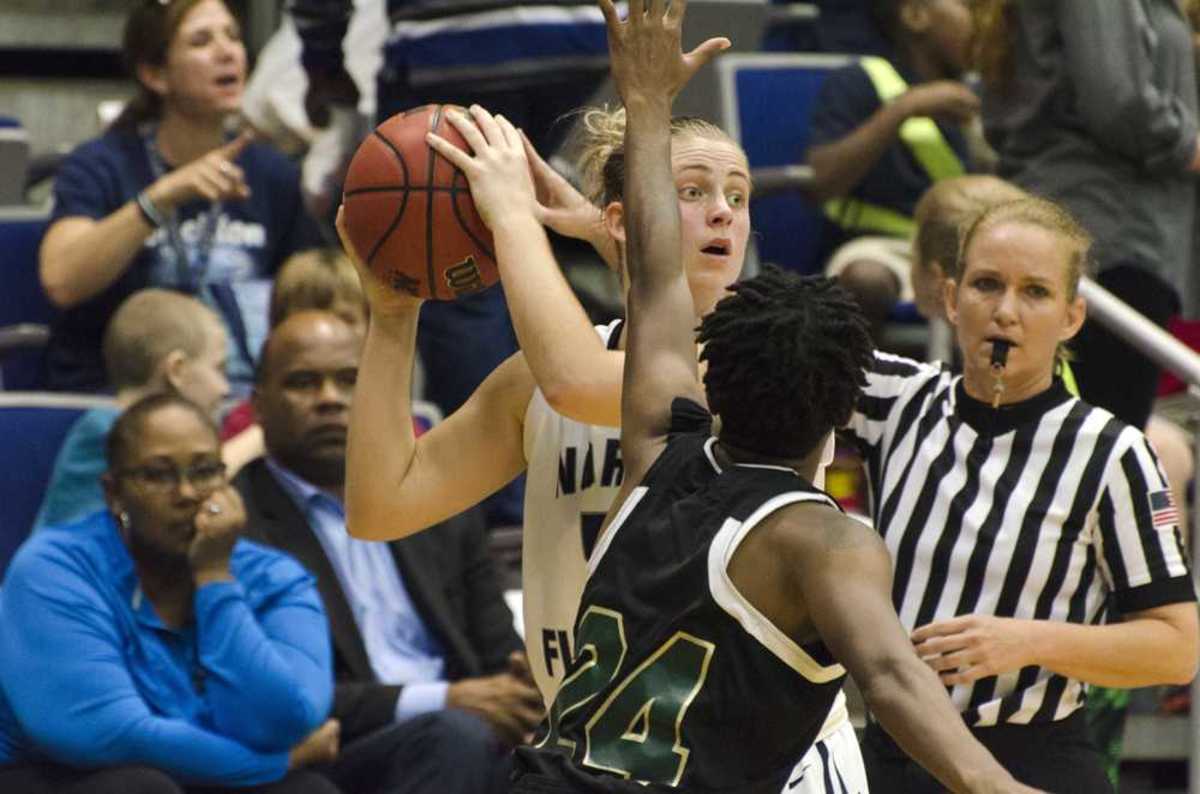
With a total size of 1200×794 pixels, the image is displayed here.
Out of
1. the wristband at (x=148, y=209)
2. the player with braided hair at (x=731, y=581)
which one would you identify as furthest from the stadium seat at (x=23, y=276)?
the player with braided hair at (x=731, y=581)

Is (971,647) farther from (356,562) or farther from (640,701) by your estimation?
(356,562)

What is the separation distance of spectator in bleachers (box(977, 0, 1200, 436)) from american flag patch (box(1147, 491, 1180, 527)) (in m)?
1.50

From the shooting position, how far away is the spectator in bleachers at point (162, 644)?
15.6ft

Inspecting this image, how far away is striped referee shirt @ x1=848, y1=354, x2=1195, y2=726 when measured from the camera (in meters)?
3.93

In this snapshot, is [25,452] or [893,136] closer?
[25,452]

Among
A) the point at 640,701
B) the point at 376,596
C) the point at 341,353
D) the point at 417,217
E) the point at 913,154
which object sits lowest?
the point at 376,596

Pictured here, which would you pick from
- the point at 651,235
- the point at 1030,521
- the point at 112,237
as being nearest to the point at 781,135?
the point at 112,237

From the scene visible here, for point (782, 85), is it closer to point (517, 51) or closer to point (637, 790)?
point (517, 51)

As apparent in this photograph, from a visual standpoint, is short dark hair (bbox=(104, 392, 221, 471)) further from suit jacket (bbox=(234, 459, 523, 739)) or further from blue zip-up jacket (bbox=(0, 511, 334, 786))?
suit jacket (bbox=(234, 459, 523, 739))

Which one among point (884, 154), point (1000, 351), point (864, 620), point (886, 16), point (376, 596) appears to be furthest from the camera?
point (886, 16)

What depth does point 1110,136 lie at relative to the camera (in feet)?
17.8

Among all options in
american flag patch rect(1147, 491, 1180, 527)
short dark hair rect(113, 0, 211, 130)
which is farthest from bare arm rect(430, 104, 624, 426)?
short dark hair rect(113, 0, 211, 130)

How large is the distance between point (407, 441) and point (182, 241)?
277 cm

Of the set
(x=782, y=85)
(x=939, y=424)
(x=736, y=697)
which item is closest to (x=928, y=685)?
(x=736, y=697)
